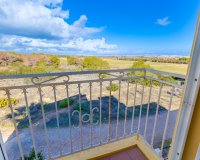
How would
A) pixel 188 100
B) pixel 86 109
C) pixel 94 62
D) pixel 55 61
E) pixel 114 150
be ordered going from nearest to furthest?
pixel 188 100
pixel 114 150
pixel 94 62
pixel 55 61
pixel 86 109

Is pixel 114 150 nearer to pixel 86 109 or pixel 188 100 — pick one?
pixel 188 100

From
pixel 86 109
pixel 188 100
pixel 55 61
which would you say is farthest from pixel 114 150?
pixel 86 109

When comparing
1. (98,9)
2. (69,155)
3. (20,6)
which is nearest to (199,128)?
(69,155)

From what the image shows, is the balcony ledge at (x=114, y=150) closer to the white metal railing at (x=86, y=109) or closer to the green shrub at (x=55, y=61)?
the white metal railing at (x=86, y=109)

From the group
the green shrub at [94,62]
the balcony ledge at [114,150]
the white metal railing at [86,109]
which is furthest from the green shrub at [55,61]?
the balcony ledge at [114,150]

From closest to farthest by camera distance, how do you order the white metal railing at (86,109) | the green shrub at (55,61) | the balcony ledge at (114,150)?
the white metal railing at (86,109)
the balcony ledge at (114,150)
the green shrub at (55,61)

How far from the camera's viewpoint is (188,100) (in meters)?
0.64

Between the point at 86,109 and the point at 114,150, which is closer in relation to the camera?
the point at 114,150

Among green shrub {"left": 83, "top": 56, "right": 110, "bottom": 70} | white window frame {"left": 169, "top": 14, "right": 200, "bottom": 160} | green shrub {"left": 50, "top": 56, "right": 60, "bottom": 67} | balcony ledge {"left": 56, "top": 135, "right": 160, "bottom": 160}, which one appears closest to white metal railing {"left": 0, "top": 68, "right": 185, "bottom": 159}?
balcony ledge {"left": 56, "top": 135, "right": 160, "bottom": 160}

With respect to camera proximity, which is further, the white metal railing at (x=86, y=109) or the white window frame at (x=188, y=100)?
the white metal railing at (x=86, y=109)

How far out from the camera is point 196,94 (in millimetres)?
612

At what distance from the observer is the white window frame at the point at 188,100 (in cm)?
59

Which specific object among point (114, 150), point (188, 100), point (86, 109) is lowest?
point (86, 109)

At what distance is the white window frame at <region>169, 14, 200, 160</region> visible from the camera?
59cm
